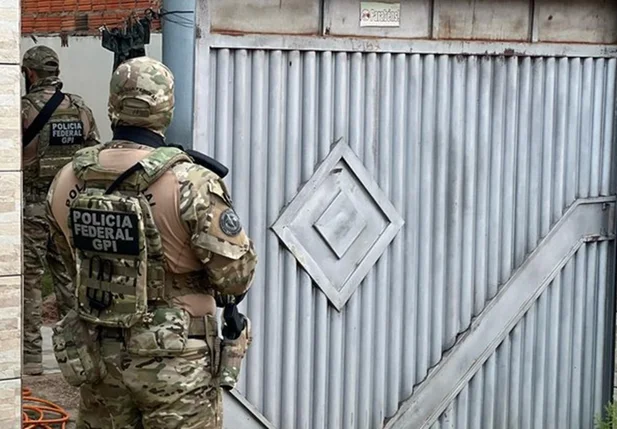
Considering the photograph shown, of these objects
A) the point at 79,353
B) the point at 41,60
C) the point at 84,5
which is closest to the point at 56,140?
the point at 41,60

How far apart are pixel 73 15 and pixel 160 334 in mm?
5717

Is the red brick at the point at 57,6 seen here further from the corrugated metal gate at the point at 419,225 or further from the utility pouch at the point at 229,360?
the utility pouch at the point at 229,360

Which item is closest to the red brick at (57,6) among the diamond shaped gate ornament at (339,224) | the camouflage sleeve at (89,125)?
the camouflage sleeve at (89,125)

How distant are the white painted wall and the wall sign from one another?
13.3 ft

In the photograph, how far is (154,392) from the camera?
4512 mm

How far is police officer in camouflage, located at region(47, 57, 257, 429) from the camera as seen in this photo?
4398 mm

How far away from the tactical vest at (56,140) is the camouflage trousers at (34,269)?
0.25 m

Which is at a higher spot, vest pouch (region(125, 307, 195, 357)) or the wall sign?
the wall sign

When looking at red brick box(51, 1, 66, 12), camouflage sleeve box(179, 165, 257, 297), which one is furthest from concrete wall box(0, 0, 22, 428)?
red brick box(51, 1, 66, 12)

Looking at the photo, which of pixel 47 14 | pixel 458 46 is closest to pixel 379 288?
pixel 458 46

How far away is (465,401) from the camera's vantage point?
6.29 m

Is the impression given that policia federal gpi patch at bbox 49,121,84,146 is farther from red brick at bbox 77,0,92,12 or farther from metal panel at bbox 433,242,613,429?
metal panel at bbox 433,242,613,429

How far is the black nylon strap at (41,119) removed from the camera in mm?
7203

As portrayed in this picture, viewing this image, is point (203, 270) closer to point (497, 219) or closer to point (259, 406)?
point (259, 406)
